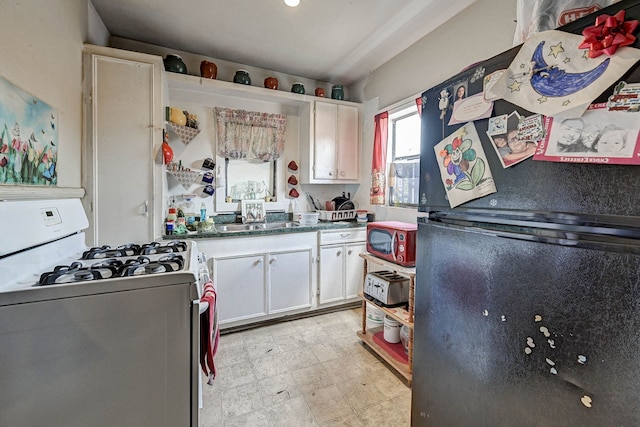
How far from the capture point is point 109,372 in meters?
0.85

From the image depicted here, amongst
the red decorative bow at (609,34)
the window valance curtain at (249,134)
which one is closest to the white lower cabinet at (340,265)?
the window valance curtain at (249,134)

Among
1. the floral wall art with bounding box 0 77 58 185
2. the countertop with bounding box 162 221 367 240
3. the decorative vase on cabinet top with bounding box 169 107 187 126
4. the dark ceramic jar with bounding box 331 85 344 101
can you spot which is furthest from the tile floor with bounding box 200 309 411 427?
the dark ceramic jar with bounding box 331 85 344 101

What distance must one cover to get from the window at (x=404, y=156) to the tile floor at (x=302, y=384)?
1389 millimetres

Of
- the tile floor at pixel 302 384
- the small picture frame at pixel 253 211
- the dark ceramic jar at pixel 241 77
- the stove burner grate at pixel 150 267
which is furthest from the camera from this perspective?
the small picture frame at pixel 253 211

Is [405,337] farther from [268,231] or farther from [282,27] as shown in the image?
[282,27]

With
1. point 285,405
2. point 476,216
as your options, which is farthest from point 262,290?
point 476,216

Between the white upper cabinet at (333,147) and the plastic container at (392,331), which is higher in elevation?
the white upper cabinet at (333,147)

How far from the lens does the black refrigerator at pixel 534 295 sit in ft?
1.86

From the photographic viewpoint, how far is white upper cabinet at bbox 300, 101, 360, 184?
2.99 meters

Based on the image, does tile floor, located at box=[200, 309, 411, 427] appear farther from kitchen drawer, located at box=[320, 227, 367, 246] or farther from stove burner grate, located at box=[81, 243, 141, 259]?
stove burner grate, located at box=[81, 243, 141, 259]

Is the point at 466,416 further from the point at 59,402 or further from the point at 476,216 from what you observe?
the point at 59,402

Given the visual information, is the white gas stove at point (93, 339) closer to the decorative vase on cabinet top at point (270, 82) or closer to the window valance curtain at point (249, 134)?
the window valance curtain at point (249, 134)

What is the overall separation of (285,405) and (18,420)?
3.95ft

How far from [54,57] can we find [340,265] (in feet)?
8.38
